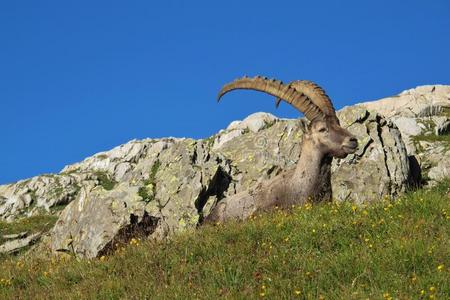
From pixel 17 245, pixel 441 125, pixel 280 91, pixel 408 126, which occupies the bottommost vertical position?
pixel 17 245

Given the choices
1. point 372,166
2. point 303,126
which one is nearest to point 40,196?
point 372,166

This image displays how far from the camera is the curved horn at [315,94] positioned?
1945 cm

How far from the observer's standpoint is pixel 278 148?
25.8 meters

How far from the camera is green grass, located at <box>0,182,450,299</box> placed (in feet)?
32.8

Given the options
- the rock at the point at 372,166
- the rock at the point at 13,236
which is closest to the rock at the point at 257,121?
the rock at the point at 372,166

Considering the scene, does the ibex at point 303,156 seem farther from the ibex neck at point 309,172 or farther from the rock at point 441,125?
the rock at point 441,125

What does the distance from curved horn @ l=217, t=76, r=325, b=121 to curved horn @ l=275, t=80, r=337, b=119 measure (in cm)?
14

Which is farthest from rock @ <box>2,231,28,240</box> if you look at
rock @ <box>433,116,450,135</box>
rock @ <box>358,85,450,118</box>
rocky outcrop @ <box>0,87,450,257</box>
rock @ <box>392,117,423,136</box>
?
rock @ <box>358,85,450,118</box>

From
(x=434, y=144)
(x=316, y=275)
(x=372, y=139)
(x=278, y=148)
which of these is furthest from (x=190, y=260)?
(x=434, y=144)

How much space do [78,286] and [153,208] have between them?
25.7 feet

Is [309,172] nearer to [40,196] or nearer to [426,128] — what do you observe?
[426,128]

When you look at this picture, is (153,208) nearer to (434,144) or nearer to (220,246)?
(220,246)

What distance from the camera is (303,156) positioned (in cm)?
1905

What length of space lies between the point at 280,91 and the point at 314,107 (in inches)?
52.4
